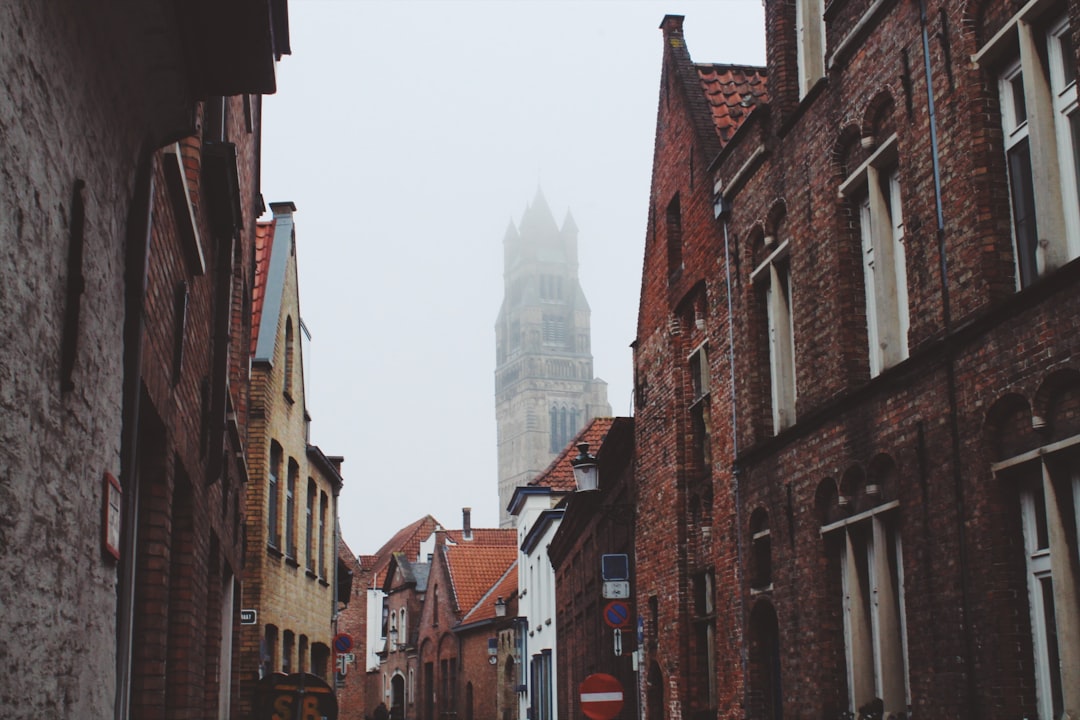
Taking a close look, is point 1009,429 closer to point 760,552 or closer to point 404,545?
point 760,552

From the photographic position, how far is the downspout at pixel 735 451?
15.0 m

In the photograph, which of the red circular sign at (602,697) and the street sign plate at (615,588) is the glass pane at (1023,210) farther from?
the street sign plate at (615,588)

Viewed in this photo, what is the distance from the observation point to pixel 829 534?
12.5 m

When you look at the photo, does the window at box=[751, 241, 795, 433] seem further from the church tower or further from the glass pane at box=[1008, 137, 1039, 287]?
A: the church tower

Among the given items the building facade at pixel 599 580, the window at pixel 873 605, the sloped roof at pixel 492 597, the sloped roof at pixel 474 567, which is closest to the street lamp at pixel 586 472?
the building facade at pixel 599 580

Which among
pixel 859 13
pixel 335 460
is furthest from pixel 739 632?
pixel 335 460

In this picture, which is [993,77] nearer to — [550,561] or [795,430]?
[795,430]

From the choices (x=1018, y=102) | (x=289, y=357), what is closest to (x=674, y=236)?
(x=289, y=357)

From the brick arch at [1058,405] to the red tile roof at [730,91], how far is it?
9.40 meters

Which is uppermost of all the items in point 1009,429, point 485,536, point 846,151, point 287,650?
point 485,536

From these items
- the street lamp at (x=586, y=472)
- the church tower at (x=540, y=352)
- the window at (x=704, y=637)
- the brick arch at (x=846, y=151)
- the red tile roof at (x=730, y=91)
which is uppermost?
the church tower at (x=540, y=352)

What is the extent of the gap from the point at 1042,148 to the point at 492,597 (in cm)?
4695

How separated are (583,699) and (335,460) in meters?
14.8

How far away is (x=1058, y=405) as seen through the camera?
A: 338 inches
